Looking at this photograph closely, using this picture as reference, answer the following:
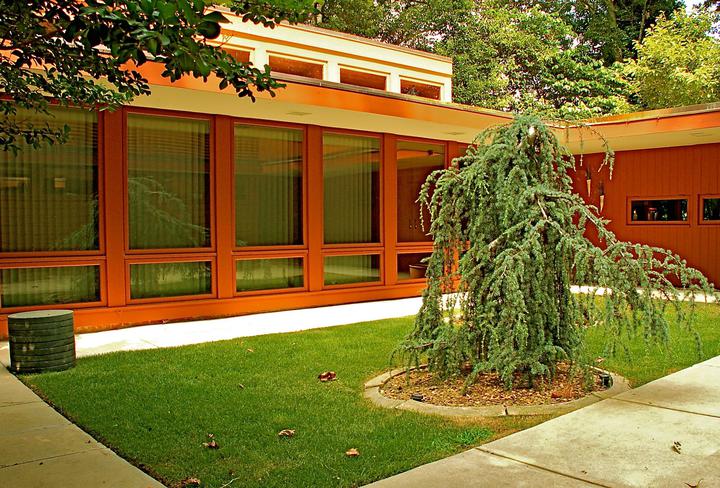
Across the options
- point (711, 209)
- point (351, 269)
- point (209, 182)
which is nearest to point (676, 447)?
point (209, 182)

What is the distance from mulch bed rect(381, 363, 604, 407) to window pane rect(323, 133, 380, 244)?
562cm

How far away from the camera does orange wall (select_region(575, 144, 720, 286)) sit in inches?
517

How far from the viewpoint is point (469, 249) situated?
5652 millimetres

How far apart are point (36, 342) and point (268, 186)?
488 centimetres

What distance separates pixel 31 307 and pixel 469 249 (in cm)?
603

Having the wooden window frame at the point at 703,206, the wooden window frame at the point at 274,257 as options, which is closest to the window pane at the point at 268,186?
the wooden window frame at the point at 274,257

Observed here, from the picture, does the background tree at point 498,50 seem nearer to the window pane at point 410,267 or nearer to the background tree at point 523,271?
the window pane at point 410,267

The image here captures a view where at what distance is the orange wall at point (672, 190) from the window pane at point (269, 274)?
22.2 ft

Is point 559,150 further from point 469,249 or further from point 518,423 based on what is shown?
point 518,423

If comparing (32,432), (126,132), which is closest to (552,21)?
(126,132)

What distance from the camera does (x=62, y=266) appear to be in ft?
28.3

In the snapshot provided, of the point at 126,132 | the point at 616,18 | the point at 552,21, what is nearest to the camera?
the point at 126,132

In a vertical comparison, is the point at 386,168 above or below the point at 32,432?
above

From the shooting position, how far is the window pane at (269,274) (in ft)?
33.4
